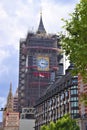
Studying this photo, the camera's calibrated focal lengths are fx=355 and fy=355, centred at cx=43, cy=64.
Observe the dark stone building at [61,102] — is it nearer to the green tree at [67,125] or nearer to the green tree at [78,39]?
the green tree at [67,125]

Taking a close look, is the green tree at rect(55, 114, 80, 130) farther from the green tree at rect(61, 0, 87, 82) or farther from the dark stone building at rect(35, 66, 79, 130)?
the green tree at rect(61, 0, 87, 82)

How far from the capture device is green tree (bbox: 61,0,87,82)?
23.5m

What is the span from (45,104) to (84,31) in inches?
4808

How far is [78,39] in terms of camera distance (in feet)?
79.6

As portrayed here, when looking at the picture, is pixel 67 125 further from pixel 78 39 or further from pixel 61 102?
pixel 78 39

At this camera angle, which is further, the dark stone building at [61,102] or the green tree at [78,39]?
the dark stone building at [61,102]

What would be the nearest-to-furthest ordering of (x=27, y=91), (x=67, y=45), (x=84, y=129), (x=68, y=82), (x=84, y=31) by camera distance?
1. (x=84, y=31)
2. (x=67, y=45)
3. (x=84, y=129)
4. (x=68, y=82)
5. (x=27, y=91)

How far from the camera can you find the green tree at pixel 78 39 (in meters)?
23.5

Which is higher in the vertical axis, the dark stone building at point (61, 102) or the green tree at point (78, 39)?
the dark stone building at point (61, 102)

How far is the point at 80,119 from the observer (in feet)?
337

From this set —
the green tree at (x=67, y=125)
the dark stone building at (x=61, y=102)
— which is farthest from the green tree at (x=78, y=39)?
the dark stone building at (x=61, y=102)

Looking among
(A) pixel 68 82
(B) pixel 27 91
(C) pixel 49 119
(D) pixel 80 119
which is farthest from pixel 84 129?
(B) pixel 27 91

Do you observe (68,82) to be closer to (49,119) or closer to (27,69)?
(49,119)

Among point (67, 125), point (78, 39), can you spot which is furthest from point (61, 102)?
point (78, 39)
